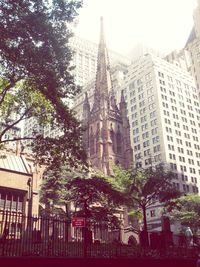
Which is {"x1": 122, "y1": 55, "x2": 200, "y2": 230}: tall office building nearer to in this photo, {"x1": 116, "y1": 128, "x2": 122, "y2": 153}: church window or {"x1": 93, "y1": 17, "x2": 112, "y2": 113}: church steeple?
{"x1": 116, "y1": 128, "x2": 122, "y2": 153}: church window

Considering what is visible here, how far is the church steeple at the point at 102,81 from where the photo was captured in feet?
257

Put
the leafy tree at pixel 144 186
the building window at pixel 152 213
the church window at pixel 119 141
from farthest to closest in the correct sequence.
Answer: the building window at pixel 152 213
the church window at pixel 119 141
the leafy tree at pixel 144 186

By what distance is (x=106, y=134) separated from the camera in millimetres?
70750

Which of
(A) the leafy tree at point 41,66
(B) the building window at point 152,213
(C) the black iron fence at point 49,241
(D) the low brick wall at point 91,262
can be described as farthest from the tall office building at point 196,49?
(C) the black iron fence at point 49,241

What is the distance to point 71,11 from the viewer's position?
1831 cm

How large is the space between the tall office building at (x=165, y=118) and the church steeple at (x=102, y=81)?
57.6 feet

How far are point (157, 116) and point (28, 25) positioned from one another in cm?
7584

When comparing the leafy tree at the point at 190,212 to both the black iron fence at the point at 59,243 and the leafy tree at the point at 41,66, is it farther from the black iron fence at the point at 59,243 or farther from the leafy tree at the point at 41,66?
the leafy tree at the point at 41,66

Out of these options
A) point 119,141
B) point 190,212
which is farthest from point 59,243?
point 119,141

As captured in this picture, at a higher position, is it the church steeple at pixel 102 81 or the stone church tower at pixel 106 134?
the church steeple at pixel 102 81

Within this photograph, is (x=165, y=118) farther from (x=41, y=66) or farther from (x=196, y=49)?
(x=41, y=66)

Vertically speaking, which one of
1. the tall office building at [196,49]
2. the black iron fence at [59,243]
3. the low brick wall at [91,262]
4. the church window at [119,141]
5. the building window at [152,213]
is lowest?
the low brick wall at [91,262]

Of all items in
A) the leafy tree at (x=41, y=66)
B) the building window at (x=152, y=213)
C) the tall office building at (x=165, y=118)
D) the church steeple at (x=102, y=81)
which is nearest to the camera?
the leafy tree at (x=41, y=66)

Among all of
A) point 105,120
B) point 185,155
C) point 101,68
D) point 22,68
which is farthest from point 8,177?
point 185,155
